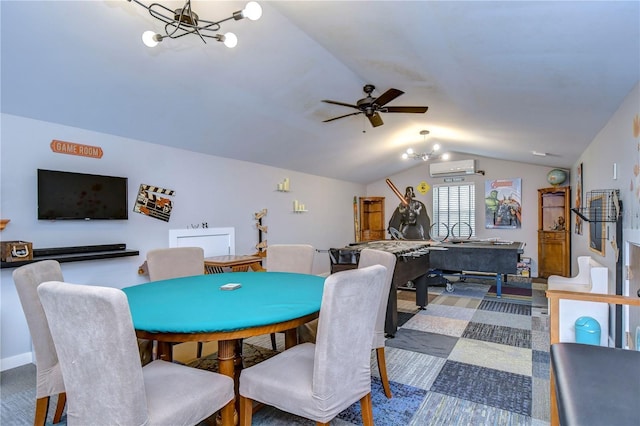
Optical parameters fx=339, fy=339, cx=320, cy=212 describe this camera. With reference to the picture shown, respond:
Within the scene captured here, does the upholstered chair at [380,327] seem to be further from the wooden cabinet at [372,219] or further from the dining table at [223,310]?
the wooden cabinet at [372,219]

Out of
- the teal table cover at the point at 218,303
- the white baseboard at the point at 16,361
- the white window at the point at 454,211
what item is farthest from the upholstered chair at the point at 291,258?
the white window at the point at 454,211

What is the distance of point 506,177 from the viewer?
7.76m

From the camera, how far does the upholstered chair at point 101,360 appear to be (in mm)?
1233

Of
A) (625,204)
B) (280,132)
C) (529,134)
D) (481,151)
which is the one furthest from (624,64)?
(481,151)

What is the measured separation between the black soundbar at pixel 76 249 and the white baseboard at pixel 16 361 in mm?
900

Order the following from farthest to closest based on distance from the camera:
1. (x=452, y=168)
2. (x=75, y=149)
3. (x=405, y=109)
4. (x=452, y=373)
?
(x=452, y=168), (x=405, y=109), (x=75, y=149), (x=452, y=373)

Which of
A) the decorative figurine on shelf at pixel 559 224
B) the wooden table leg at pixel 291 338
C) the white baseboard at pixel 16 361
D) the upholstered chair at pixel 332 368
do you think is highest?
the decorative figurine on shelf at pixel 559 224

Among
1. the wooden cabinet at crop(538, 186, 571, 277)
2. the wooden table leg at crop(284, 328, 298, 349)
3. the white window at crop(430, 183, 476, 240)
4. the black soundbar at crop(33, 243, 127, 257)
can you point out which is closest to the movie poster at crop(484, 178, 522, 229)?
the white window at crop(430, 183, 476, 240)

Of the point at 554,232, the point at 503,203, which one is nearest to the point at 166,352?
the point at 554,232

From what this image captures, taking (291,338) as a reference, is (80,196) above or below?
above

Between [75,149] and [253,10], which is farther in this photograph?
[75,149]

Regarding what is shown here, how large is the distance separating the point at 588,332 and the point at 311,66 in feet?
11.7

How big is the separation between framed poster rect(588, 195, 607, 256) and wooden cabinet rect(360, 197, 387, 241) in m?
A: 5.20

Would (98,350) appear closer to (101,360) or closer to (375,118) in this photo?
(101,360)
